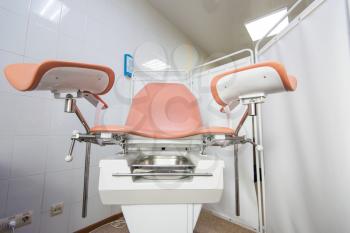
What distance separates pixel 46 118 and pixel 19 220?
2.05 ft

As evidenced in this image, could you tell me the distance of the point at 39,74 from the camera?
1.66 ft

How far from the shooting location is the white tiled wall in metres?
0.97

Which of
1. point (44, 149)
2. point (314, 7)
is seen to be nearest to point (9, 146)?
point (44, 149)

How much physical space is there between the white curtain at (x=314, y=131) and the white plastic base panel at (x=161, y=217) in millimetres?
578

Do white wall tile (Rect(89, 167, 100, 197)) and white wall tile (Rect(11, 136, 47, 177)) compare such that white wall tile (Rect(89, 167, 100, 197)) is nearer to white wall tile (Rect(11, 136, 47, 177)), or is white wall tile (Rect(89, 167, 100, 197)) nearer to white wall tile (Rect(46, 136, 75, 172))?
white wall tile (Rect(46, 136, 75, 172))

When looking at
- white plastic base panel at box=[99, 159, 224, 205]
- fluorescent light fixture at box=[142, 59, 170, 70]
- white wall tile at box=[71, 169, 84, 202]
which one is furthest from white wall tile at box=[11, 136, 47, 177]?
fluorescent light fixture at box=[142, 59, 170, 70]

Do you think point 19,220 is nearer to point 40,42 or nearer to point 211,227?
point 40,42

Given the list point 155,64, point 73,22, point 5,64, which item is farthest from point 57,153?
point 155,64

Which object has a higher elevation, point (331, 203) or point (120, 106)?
point (120, 106)

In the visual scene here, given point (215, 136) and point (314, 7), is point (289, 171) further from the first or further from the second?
point (314, 7)

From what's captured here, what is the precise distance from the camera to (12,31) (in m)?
1.00

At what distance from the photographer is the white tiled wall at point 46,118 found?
3.18 ft

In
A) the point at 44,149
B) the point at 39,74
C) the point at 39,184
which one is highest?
the point at 39,74

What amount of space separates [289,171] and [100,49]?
5.79ft
